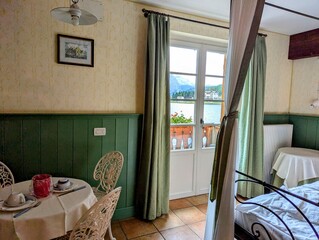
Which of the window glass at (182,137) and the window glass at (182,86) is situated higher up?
the window glass at (182,86)

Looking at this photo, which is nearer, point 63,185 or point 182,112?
point 63,185

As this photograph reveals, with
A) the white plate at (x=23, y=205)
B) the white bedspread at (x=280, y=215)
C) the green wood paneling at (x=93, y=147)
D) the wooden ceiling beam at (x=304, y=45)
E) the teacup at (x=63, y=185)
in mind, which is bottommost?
the white bedspread at (x=280, y=215)

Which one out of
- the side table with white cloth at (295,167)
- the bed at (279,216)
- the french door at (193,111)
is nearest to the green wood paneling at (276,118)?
the side table with white cloth at (295,167)

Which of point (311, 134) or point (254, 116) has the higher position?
point (254, 116)

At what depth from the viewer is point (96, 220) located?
1.38 meters

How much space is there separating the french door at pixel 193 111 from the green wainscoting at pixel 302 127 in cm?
108

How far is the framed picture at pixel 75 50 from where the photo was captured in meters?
2.31

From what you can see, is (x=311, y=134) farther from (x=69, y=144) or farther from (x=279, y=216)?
(x=69, y=144)

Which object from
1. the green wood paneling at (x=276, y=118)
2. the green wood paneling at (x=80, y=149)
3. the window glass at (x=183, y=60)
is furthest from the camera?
A: the green wood paneling at (x=276, y=118)

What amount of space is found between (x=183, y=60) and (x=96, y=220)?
237 cm

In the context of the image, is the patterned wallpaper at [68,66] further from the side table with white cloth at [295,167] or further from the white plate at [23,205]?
the side table with white cloth at [295,167]

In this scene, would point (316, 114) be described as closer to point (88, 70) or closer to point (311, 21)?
point (311, 21)

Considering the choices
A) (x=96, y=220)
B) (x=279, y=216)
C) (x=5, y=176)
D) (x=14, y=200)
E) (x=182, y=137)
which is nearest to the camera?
(x=96, y=220)

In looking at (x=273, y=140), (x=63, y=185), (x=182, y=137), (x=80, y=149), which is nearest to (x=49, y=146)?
(x=80, y=149)
